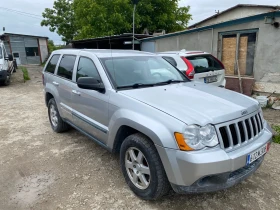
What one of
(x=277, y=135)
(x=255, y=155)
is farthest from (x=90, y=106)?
(x=277, y=135)

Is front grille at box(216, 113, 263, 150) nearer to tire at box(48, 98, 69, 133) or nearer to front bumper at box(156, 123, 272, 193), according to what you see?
front bumper at box(156, 123, 272, 193)

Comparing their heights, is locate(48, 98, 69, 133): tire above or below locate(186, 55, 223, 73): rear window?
below

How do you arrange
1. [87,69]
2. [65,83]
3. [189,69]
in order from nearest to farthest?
[87,69] < [65,83] < [189,69]

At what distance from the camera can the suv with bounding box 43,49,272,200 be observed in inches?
82.0

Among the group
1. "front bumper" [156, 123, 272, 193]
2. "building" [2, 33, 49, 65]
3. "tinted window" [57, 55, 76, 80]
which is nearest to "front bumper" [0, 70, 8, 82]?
"tinted window" [57, 55, 76, 80]

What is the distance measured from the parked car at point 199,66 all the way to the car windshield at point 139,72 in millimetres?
2121

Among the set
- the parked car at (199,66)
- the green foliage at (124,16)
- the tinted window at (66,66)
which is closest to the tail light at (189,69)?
the parked car at (199,66)

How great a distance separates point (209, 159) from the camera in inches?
79.2

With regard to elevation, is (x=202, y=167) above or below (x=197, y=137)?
below

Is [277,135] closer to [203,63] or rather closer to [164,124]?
[203,63]

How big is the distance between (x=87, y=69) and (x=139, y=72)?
2.65 feet

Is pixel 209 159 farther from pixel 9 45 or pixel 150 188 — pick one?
pixel 9 45

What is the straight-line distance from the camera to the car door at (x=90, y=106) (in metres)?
2.97

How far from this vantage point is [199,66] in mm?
5988
